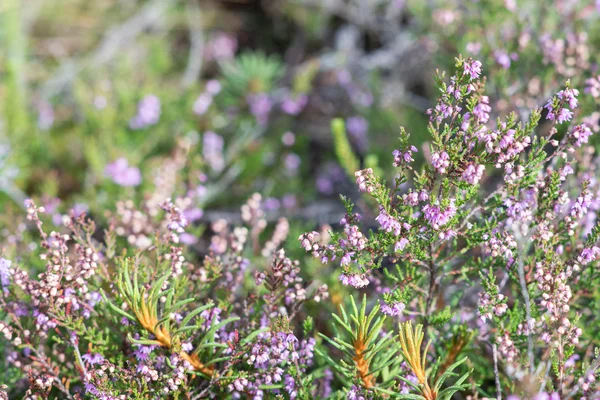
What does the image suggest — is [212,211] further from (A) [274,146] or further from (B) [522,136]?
(B) [522,136]

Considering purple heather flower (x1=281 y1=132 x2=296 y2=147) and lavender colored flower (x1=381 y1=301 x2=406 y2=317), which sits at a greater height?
purple heather flower (x1=281 y1=132 x2=296 y2=147)

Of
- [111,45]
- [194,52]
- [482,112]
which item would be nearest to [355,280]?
[482,112]

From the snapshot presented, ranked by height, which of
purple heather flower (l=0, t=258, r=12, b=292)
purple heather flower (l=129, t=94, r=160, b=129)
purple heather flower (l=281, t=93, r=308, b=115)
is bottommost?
purple heather flower (l=0, t=258, r=12, b=292)

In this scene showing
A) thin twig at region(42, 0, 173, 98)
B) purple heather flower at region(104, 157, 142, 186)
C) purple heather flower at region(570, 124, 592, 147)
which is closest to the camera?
purple heather flower at region(570, 124, 592, 147)

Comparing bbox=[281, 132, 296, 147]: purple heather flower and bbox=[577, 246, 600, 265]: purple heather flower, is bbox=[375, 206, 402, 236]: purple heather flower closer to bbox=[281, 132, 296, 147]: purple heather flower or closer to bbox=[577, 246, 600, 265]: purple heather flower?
bbox=[577, 246, 600, 265]: purple heather flower

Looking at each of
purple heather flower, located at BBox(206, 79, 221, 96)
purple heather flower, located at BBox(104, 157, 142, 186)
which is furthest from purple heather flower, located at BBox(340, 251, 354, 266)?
purple heather flower, located at BBox(206, 79, 221, 96)

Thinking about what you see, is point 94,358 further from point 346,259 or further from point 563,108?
point 563,108
